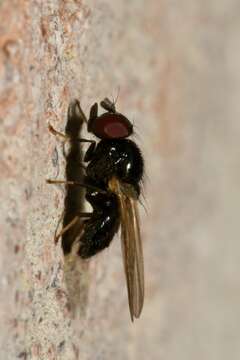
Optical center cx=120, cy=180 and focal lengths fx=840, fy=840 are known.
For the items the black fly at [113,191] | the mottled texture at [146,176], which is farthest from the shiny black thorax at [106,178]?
the mottled texture at [146,176]

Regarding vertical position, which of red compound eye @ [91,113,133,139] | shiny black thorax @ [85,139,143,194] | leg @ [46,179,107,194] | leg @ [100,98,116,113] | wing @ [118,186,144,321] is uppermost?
leg @ [100,98,116,113]

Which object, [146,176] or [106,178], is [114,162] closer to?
[106,178]

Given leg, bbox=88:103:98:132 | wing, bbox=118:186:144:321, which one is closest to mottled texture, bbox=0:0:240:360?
leg, bbox=88:103:98:132

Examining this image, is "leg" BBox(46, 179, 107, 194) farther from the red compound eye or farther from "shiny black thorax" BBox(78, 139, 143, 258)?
the red compound eye

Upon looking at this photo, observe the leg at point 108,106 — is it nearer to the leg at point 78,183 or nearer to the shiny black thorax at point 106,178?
the shiny black thorax at point 106,178

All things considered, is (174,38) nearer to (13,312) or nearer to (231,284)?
(231,284)

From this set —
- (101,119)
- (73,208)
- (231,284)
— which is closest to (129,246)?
(73,208)

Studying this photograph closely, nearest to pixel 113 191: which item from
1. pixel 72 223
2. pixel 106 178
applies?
pixel 106 178
